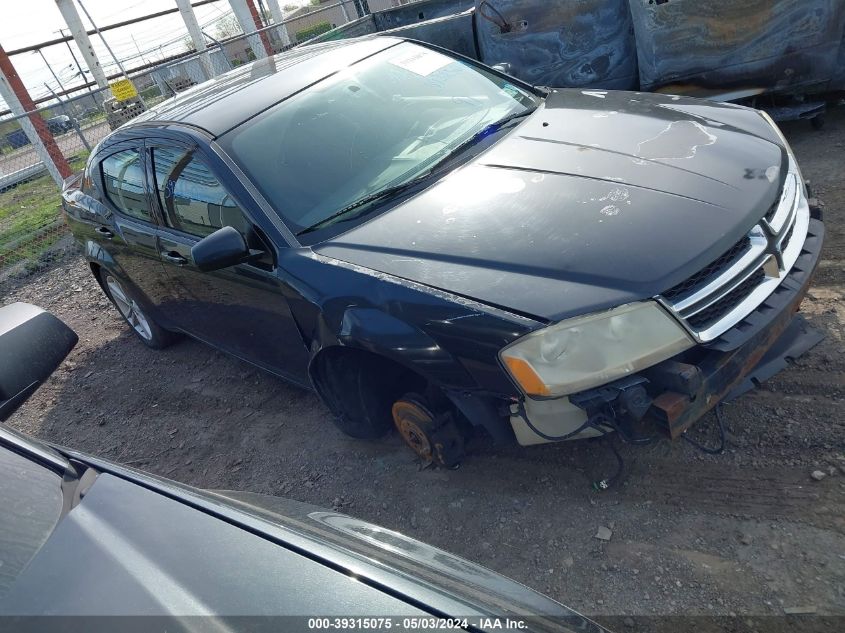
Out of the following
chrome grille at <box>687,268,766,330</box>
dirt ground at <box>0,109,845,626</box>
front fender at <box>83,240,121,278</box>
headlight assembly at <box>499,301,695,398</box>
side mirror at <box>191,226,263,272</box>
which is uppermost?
side mirror at <box>191,226,263,272</box>

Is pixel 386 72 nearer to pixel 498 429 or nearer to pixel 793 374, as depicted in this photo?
pixel 498 429

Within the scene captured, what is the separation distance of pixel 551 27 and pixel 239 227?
13.0 feet

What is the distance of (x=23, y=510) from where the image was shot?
1.49 m

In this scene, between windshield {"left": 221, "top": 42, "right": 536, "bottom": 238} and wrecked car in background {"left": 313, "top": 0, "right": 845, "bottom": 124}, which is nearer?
windshield {"left": 221, "top": 42, "right": 536, "bottom": 238}

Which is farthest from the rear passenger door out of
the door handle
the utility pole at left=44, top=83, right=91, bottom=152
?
the utility pole at left=44, top=83, right=91, bottom=152

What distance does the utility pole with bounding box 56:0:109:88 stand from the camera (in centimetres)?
1157

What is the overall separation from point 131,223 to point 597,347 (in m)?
3.05

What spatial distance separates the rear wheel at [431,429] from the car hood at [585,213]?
650 millimetres

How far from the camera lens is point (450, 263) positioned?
2324mm

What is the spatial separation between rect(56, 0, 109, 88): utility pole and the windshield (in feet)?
32.8

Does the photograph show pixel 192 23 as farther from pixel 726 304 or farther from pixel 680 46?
pixel 726 304

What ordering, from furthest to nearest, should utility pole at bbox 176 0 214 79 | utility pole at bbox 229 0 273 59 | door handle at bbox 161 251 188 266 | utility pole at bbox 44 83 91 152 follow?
utility pole at bbox 229 0 273 59, utility pole at bbox 176 0 214 79, utility pole at bbox 44 83 91 152, door handle at bbox 161 251 188 266

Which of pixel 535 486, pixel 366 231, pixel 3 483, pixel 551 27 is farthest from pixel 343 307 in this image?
pixel 551 27

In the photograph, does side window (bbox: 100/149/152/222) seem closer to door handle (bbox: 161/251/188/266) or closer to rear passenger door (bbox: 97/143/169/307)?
rear passenger door (bbox: 97/143/169/307)
